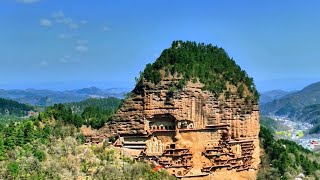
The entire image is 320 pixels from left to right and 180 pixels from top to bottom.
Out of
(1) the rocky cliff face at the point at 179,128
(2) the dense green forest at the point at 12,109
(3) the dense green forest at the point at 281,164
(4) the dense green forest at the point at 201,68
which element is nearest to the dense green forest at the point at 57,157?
(1) the rocky cliff face at the point at 179,128

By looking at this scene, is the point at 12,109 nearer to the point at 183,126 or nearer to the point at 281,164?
the point at 183,126

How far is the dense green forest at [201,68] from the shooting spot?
55625mm

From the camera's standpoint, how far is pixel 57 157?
48844mm

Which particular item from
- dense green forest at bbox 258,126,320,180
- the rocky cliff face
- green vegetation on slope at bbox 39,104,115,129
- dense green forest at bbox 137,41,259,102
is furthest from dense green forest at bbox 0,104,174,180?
dense green forest at bbox 258,126,320,180

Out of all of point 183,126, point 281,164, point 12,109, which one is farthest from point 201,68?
point 12,109

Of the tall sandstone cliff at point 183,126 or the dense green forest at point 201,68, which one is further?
the dense green forest at point 201,68

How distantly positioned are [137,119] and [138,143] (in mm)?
2513

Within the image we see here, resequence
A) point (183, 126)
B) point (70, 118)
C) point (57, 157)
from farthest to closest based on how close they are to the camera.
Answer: point (70, 118), point (183, 126), point (57, 157)

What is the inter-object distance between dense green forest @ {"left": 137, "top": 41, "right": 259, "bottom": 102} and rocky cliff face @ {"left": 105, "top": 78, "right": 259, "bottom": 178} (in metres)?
0.97

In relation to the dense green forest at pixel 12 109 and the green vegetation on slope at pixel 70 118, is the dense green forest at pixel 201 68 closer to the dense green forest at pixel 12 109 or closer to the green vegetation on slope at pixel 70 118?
the green vegetation on slope at pixel 70 118

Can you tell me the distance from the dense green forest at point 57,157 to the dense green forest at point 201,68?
9.24m

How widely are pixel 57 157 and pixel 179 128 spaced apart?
12.9 m

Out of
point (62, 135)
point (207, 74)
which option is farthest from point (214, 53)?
point (62, 135)

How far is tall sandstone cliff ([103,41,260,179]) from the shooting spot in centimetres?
5400
